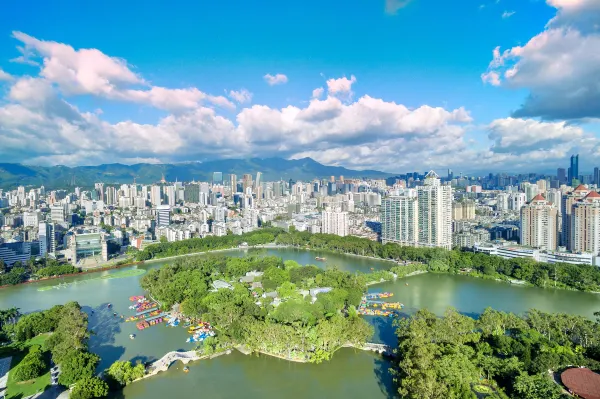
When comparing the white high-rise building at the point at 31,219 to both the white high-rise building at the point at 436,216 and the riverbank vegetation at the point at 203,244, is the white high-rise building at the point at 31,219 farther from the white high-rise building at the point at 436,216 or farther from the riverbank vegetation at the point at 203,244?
the white high-rise building at the point at 436,216

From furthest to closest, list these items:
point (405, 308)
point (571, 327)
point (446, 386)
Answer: point (405, 308)
point (571, 327)
point (446, 386)

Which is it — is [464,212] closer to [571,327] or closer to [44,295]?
[571,327]

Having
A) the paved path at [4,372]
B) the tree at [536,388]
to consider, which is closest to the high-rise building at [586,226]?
the tree at [536,388]

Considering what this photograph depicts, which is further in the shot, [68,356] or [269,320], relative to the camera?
[269,320]

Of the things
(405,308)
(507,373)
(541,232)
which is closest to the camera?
(507,373)

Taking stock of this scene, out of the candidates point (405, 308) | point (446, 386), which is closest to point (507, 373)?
point (446, 386)

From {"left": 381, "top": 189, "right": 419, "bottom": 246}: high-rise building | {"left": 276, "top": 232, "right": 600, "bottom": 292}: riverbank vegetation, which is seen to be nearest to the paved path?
{"left": 276, "top": 232, "right": 600, "bottom": 292}: riverbank vegetation

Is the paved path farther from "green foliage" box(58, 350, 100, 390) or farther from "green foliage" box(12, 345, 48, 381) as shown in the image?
"green foliage" box(58, 350, 100, 390)
